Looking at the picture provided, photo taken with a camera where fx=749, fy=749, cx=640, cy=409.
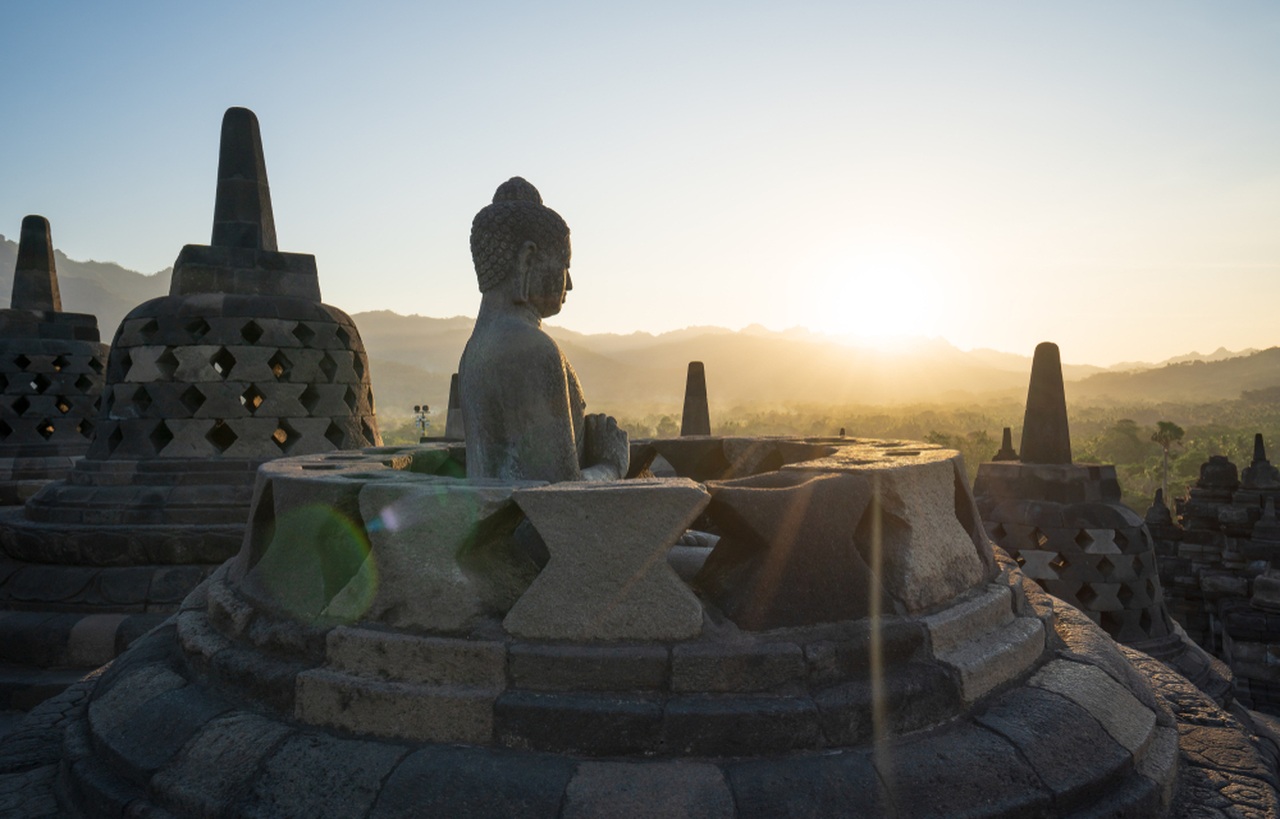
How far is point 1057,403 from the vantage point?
8133 mm

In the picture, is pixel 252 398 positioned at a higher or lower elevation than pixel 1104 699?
higher

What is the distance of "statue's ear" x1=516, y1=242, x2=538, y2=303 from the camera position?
3.47 metres

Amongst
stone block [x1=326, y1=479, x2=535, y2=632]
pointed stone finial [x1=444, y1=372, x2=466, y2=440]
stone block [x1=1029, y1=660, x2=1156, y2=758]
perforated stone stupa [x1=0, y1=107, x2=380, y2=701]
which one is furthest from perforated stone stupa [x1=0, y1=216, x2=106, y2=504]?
stone block [x1=1029, y1=660, x2=1156, y2=758]

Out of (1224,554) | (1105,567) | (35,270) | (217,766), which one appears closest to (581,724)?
(217,766)

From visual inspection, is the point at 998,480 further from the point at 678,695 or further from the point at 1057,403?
the point at 678,695

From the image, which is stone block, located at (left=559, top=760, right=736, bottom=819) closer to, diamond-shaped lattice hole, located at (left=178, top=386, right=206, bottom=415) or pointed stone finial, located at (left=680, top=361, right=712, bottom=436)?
diamond-shaped lattice hole, located at (left=178, top=386, right=206, bottom=415)

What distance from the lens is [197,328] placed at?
21.7 feet

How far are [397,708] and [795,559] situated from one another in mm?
1322

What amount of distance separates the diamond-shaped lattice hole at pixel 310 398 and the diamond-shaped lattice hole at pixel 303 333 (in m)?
0.41

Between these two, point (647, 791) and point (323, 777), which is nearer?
Result: point (647, 791)

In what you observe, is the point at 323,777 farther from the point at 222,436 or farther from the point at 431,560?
the point at 222,436

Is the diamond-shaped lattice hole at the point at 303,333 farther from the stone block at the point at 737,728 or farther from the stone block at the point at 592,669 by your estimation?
the stone block at the point at 737,728

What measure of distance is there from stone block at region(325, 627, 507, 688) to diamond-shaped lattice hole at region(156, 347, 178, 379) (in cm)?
524

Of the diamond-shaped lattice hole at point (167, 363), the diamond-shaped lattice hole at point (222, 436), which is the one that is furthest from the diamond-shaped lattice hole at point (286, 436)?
the diamond-shaped lattice hole at point (167, 363)
